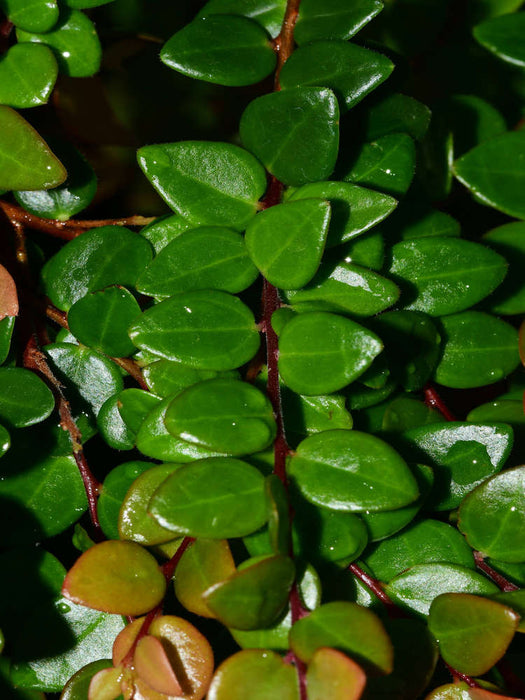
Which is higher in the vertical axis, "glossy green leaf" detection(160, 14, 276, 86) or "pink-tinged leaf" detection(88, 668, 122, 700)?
"glossy green leaf" detection(160, 14, 276, 86)

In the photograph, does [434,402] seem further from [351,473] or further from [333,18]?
[333,18]

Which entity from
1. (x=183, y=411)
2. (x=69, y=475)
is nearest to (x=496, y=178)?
(x=183, y=411)

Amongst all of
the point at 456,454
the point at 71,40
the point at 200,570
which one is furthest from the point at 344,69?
the point at 200,570

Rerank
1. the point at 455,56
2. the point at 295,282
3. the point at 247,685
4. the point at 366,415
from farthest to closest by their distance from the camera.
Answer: the point at 455,56 < the point at 366,415 < the point at 295,282 < the point at 247,685

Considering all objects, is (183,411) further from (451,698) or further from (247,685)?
(451,698)

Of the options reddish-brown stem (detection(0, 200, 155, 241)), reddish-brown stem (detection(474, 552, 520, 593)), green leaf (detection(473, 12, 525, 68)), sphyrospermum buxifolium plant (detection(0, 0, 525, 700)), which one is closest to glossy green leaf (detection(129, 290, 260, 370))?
sphyrospermum buxifolium plant (detection(0, 0, 525, 700))

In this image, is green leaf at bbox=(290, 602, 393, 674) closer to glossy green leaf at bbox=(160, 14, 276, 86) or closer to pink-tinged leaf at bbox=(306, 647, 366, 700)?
pink-tinged leaf at bbox=(306, 647, 366, 700)
